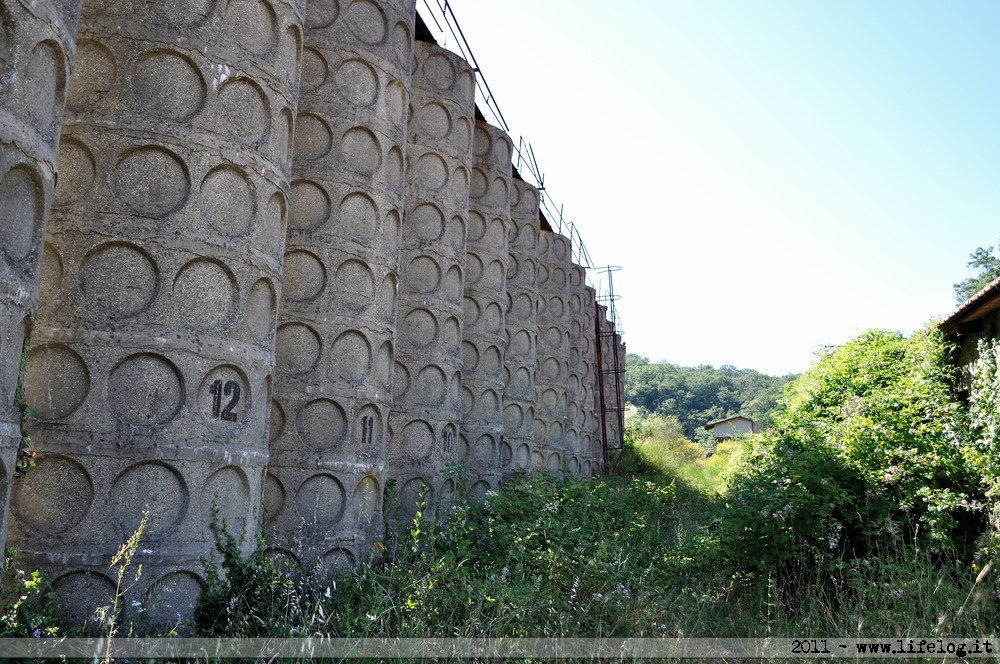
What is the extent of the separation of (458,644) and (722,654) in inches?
88.4

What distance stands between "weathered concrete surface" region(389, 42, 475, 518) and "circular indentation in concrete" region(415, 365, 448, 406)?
14 mm

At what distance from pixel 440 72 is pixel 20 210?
27.8 ft

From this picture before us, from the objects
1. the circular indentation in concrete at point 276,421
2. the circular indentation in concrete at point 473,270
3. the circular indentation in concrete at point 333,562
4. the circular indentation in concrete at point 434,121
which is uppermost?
the circular indentation in concrete at point 434,121

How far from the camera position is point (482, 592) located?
21.4 feet

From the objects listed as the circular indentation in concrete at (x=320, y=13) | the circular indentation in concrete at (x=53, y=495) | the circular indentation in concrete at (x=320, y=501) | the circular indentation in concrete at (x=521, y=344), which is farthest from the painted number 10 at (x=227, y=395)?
the circular indentation in concrete at (x=521, y=344)

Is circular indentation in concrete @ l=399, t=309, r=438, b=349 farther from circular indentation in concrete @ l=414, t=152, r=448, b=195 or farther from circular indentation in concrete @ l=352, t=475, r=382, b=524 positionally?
circular indentation in concrete @ l=352, t=475, r=382, b=524

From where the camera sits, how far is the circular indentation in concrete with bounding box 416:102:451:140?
1191 centimetres

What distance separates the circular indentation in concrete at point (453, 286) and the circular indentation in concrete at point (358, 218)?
257 cm

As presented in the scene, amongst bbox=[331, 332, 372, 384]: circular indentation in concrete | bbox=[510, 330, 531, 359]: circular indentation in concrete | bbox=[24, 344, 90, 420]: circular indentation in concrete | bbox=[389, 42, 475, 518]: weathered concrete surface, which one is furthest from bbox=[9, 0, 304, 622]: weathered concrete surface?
bbox=[510, 330, 531, 359]: circular indentation in concrete

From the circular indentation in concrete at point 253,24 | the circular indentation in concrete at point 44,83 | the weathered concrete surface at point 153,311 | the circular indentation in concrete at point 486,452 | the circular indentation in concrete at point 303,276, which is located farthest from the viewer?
the circular indentation in concrete at point 486,452

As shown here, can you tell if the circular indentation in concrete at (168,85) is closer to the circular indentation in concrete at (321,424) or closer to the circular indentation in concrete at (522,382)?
the circular indentation in concrete at (321,424)

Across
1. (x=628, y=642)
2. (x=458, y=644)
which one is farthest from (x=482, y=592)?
(x=628, y=642)

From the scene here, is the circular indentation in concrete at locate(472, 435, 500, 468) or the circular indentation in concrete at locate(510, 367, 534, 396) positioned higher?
the circular indentation in concrete at locate(510, 367, 534, 396)

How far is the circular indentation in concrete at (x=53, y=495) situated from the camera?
567 centimetres
